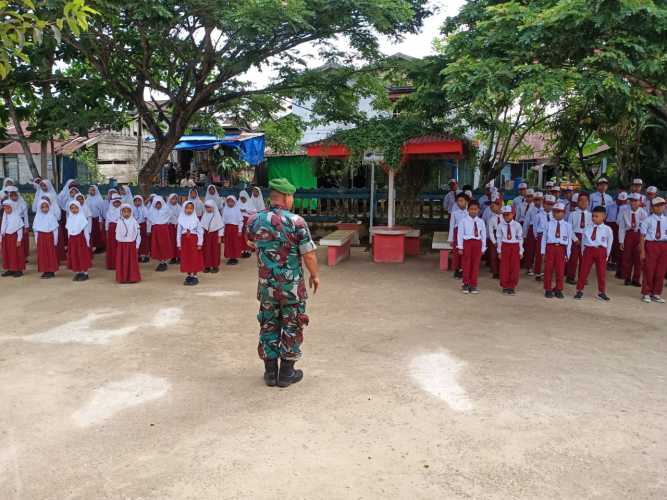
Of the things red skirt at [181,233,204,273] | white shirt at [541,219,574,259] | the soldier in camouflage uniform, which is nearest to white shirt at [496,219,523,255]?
white shirt at [541,219,574,259]

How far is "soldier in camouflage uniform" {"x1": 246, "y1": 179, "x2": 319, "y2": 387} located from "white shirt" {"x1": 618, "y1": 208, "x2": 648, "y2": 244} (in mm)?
6923

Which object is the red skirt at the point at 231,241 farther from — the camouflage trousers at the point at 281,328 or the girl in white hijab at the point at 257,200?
the camouflage trousers at the point at 281,328

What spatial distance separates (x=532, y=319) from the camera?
709 cm

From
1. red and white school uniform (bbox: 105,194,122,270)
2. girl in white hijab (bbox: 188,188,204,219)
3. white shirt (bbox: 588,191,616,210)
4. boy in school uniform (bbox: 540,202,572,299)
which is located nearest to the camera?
boy in school uniform (bbox: 540,202,572,299)

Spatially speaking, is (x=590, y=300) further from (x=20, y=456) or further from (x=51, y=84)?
(x=51, y=84)

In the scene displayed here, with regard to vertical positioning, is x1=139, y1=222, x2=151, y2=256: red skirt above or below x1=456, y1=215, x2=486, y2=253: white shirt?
below

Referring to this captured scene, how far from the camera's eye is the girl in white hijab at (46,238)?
30.9 ft

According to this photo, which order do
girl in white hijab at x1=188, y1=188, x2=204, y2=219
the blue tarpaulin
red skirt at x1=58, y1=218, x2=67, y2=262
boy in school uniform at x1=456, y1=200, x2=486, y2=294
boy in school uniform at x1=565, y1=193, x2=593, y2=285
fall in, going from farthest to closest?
the blue tarpaulin < red skirt at x1=58, y1=218, x2=67, y2=262 < girl in white hijab at x1=188, y1=188, x2=204, y2=219 < boy in school uniform at x1=565, y1=193, x2=593, y2=285 < boy in school uniform at x1=456, y1=200, x2=486, y2=294

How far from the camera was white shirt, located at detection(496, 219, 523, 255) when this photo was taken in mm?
8445

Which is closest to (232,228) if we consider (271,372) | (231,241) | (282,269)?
(231,241)

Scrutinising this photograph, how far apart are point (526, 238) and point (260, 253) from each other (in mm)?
6953

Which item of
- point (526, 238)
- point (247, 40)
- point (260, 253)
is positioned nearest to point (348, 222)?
point (526, 238)

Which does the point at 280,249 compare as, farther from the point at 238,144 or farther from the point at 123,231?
the point at 238,144

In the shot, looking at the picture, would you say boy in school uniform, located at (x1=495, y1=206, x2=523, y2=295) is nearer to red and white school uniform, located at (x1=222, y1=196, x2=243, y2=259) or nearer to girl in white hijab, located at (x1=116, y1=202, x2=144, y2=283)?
red and white school uniform, located at (x1=222, y1=196, x2=243, y2=259)
